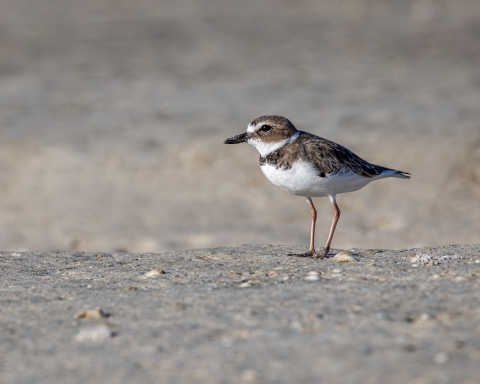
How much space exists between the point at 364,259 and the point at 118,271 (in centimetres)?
169

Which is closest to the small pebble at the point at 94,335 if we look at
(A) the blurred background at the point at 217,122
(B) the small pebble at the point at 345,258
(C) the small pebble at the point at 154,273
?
(C) the small pebble at the point at 154,273

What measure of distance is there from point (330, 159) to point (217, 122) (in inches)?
265

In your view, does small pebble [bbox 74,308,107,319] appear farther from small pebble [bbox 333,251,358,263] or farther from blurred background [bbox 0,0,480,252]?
blurred background [bbox 0,0,480,252]

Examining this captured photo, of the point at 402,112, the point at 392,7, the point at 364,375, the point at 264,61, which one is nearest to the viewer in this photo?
the point at 364,375

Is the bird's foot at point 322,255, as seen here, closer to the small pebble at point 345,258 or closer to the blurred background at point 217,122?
the small pebble at point 345,258

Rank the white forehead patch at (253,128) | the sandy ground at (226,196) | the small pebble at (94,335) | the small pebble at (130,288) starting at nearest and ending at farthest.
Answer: the sandy ground at (226,196)
the small pebble at (94,335)
the small pebble at (130,288)
the white forehead patch at (253,128)

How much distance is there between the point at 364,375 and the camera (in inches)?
120

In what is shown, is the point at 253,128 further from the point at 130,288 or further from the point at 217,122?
the point at 217,122

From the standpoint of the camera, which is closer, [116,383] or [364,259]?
[116,383]

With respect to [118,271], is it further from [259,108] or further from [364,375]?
[259,108]

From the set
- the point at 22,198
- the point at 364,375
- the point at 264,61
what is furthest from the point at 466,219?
the point at 264,61

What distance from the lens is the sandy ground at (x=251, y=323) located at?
3170 mm

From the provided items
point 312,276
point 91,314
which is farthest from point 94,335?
point 312,276

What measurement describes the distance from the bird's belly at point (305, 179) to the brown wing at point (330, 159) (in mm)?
44
